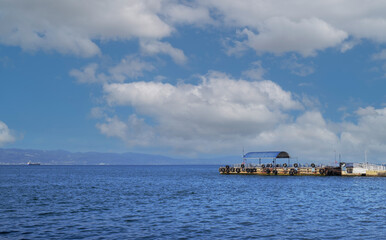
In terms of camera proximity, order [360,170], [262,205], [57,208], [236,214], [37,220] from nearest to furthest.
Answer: [37,220] < [236,214] < [57,208] < [262,205] < [360,170]

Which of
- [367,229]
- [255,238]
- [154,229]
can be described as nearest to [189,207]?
[154,229]

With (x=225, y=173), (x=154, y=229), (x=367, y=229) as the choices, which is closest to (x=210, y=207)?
(x=154, y=229)

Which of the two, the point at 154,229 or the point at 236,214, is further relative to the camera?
the point at 236,214

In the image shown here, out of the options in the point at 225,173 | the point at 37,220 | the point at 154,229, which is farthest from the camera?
the point at 225,173

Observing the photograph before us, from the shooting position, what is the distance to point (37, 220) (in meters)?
33.4

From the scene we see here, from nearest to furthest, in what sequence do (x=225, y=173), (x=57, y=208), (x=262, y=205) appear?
1. (x=57, y=208)
2. (x=262, y=205)
3. (x=225, y=173)

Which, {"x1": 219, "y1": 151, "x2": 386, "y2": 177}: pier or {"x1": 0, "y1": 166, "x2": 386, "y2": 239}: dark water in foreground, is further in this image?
{"x1": 219, "y1": 151, "x2": 386, "y2": 177}: pier

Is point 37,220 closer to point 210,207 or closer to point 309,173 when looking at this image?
point 210,207

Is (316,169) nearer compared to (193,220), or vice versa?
(193,220)

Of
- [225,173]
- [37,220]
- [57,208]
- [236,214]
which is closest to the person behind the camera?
[37,220]

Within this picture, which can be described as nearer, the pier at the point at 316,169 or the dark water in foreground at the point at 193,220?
the dark water in foreground at the point at 193,220

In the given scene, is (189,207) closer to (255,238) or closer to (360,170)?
(255,238)

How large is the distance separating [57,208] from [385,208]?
41520 millimetres

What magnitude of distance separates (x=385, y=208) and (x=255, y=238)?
26078mm
